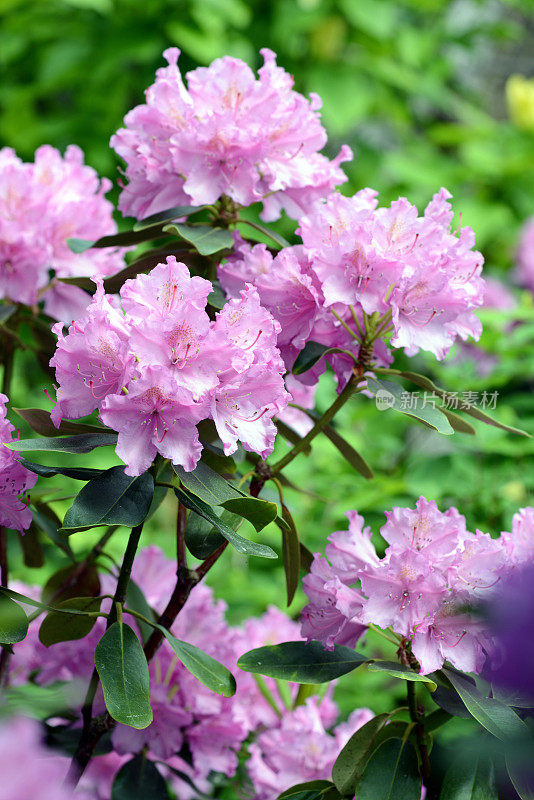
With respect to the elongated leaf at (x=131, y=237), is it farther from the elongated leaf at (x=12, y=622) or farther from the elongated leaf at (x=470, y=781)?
the elongated leaf at (x=470, y=781)

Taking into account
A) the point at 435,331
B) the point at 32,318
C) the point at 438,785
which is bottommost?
the point at 438,785

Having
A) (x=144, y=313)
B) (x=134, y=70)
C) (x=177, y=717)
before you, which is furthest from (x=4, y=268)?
(x=134, y=70)

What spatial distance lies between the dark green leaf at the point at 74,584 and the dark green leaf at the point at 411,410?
1.23ft

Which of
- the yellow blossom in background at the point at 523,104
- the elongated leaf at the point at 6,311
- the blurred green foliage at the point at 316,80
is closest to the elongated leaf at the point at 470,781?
the elongated leaf at the point at 6,311

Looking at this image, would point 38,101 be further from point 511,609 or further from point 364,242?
point 511,609

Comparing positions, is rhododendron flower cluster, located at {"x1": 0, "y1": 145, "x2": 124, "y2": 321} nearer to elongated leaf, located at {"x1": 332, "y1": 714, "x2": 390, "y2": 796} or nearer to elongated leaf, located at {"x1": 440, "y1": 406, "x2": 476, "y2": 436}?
elongated leaf, located at {"x1": 440, "y1": 406, "x2": 476, "y2": 436}

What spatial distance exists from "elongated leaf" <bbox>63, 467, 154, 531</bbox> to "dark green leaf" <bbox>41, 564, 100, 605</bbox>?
0.93 ft

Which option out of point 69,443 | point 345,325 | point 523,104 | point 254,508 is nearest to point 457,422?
point 345,325

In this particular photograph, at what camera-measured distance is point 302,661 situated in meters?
0.77

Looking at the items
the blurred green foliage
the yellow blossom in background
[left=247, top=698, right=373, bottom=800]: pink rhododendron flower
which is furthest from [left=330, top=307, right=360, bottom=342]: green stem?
the yellow blossom in background

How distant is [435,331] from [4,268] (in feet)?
1.59

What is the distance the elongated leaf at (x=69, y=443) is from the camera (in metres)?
0.63

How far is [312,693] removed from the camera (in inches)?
40.1

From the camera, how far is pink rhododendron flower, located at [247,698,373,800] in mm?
898
